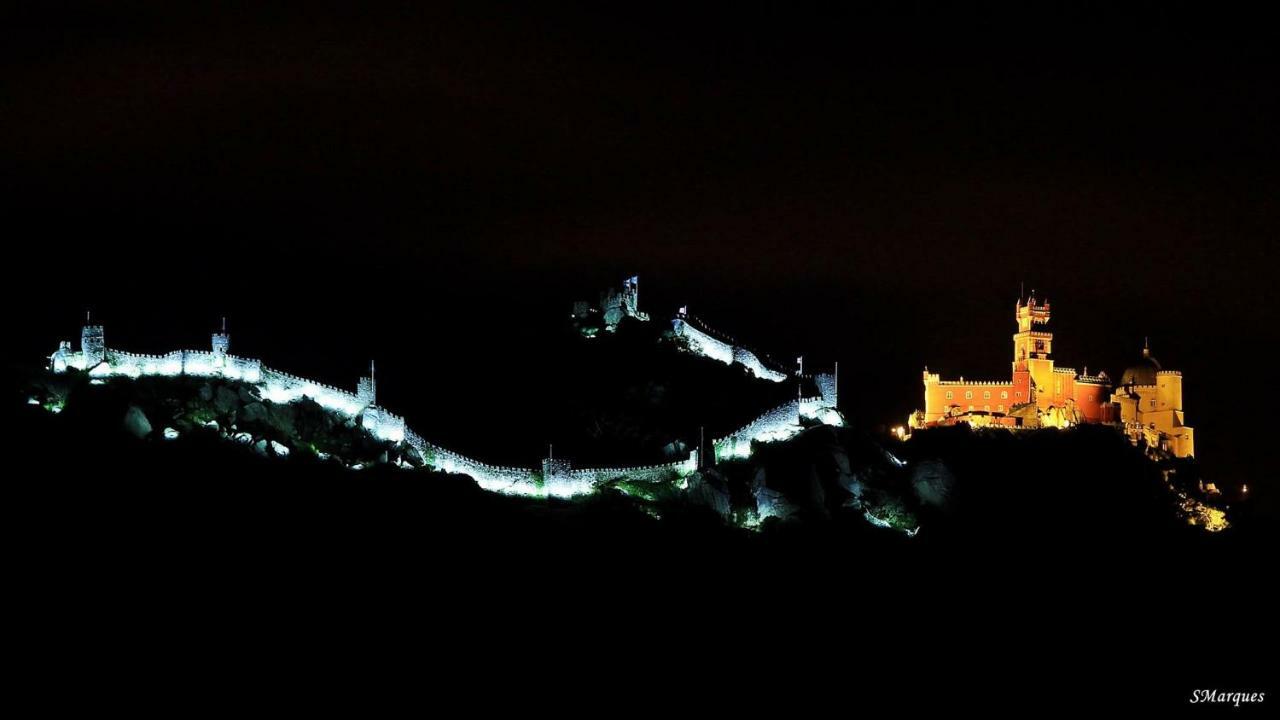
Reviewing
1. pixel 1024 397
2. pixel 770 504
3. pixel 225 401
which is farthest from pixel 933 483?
pixel 225 401

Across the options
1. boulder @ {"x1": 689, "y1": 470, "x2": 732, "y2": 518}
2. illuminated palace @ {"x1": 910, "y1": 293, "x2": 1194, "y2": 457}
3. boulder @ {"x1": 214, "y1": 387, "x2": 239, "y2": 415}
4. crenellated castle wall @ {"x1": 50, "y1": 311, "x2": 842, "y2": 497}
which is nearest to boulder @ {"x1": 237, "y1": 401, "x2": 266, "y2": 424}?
boulder @ {"x1": 214, "y1": 387, "x2": 239, "y2": 415}

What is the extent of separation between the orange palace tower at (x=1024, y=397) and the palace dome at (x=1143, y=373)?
8.06 feet

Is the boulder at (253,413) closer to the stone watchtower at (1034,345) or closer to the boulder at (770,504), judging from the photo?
the boulder at (770,504)

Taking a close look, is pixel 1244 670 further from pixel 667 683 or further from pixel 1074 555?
pixel 667 683

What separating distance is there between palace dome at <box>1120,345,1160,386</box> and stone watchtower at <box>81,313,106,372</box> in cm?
7134

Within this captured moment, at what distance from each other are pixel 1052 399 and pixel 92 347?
64658 mm

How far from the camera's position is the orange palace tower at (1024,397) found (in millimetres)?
108750

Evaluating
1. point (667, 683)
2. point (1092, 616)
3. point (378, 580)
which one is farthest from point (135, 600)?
point (1092, 616)

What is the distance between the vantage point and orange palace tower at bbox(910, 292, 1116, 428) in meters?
109

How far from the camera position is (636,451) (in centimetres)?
9331

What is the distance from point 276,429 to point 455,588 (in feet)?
48.2

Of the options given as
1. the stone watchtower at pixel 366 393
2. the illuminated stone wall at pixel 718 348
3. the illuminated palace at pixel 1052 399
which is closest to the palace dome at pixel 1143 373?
the illuminated palace at pixel 1052 399

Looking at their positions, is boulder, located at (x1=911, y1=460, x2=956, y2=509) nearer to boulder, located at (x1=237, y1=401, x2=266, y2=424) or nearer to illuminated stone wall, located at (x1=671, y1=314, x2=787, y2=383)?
illuminated stone wall, located at (x1=671, y1=314, x2=787, y2=383)

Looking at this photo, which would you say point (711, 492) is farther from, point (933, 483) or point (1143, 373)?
point (1143, 373)
